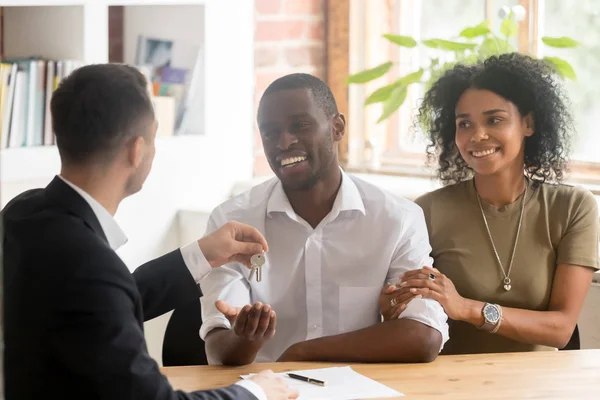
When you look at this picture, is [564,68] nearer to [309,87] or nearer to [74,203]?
[309,87]

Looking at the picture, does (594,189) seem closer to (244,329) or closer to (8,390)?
(244,329)

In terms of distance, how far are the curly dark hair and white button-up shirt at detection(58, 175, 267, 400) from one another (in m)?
1.07

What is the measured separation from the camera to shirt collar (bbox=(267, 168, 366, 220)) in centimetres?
220

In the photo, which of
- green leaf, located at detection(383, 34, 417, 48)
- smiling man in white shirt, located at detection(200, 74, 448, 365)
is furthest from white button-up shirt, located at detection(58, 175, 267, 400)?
green leaf, located at detection(383, 34, 417, 48)

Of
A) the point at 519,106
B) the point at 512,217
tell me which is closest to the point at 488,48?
the point at 519,106

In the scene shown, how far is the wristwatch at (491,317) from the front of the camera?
2146 mm

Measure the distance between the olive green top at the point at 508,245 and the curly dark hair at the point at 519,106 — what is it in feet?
0.38

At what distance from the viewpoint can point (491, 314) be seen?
2152 mm

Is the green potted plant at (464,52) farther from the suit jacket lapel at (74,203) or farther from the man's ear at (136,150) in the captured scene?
the suit jacket lapel at (74,203)

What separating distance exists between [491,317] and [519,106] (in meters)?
0.63

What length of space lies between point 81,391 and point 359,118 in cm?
281

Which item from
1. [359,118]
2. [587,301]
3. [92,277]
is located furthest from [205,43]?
[92,277]

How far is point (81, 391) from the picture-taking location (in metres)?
1.19

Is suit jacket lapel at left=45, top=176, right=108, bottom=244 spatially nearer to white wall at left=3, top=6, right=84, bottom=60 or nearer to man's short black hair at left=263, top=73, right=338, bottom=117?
man's short black hair at left=263, top=73, right=338, bottom=117
